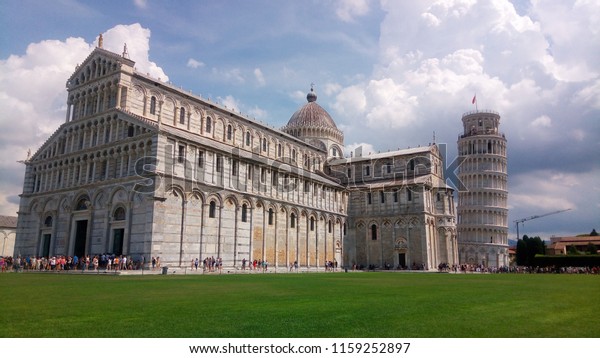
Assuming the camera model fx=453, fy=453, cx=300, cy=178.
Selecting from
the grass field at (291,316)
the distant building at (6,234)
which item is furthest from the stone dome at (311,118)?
the grass field at (291,316)

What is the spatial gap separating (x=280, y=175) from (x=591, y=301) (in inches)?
1438

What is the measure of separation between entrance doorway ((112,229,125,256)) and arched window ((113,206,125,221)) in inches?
37.5

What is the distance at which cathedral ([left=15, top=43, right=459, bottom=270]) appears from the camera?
3519 cm

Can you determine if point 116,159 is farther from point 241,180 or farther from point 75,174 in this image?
point 241,180

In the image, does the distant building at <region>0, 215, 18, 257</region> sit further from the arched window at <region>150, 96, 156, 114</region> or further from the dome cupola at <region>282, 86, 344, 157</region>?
the dome cupola at <region>282, 86, 344, 157</region>

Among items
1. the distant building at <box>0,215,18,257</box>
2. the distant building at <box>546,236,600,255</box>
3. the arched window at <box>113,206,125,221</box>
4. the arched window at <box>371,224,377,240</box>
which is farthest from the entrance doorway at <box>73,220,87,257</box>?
Result: the distant building at <box>546,236,600,255</box>

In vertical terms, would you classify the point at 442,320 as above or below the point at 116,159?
below

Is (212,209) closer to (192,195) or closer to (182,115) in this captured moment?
(192,195)

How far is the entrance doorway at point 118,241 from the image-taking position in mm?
35406

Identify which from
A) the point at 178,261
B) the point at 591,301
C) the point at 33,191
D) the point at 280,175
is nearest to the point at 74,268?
the point at 178,261

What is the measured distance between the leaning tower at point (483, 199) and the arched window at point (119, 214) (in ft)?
221

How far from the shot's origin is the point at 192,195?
36.6 metres
